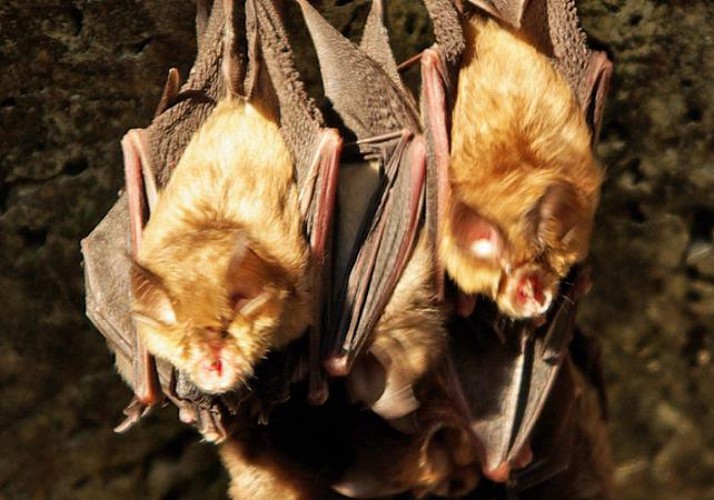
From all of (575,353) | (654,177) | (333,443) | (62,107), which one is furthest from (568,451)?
(62,107)

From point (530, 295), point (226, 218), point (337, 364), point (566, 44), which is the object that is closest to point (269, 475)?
point (337, 364)

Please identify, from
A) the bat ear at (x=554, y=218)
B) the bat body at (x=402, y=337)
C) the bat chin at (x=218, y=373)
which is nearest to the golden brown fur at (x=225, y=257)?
the bat chin at (x=218, y=373)

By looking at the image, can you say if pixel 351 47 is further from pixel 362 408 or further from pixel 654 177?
pixel 654 177

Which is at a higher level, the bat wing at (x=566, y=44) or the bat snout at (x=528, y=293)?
the bat wing at (x=566, y=44)

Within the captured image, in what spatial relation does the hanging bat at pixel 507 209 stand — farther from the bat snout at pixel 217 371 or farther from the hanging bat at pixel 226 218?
the bat snout at pixel 217 371

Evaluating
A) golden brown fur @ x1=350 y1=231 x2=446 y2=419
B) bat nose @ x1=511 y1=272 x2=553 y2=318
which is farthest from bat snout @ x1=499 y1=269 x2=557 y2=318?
golden brown fur @ x1=350 y1=231 x2=446 y2=419

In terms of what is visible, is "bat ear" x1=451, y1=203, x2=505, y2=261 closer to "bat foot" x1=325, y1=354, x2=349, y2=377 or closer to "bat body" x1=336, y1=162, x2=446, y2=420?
"bat body" x1=336, y1=162, x2=446, y2=420
